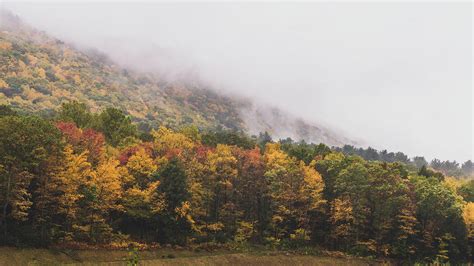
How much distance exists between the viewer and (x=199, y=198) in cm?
6875

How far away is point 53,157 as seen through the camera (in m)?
54.5

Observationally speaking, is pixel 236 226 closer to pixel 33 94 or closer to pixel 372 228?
pixel 372 228

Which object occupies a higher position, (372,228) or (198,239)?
(372,228)

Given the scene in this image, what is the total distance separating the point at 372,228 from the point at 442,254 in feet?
43.2

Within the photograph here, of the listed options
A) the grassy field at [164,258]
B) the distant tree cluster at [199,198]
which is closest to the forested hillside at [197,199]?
the distant tree cluster at [199,198]

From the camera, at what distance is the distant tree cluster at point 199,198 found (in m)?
53.6

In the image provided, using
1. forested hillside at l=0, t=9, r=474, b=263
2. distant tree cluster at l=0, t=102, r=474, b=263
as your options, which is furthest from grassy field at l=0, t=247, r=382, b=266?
distant tree cluster at l=0, t=102, r=474, b=263

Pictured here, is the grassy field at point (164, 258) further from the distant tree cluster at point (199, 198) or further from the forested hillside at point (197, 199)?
the distant tree cluster at point (199, 198)

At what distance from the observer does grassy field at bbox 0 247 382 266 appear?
1927 inches

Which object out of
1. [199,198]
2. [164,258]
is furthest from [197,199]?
[164,258]

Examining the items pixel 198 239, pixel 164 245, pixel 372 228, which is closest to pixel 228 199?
pixel 198 239

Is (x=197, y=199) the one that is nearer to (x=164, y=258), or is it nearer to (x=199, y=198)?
(x=199, y=198)

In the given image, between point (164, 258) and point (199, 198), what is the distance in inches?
483

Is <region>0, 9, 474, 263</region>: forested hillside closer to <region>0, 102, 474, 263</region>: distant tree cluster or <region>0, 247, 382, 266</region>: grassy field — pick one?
<region>0, 102, 474, 263</region>: distant tree cluster
